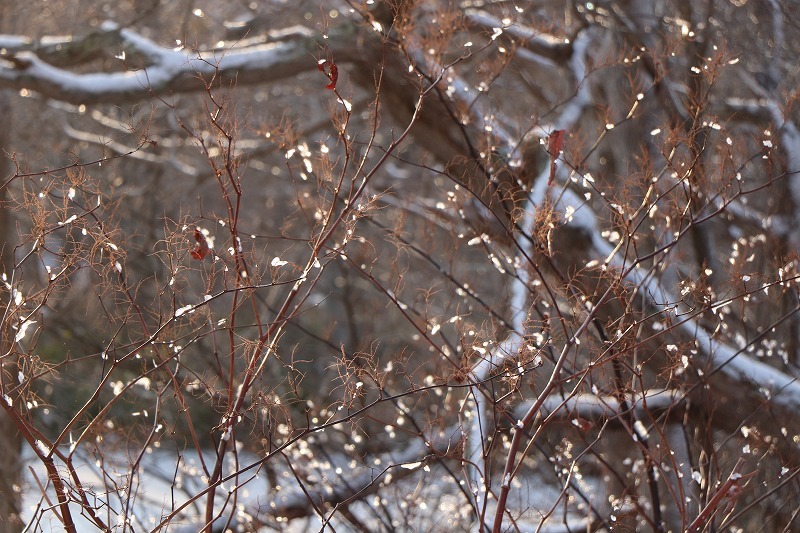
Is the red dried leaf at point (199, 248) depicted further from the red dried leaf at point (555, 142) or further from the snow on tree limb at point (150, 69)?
the snow on tree limb at point (150, 69)

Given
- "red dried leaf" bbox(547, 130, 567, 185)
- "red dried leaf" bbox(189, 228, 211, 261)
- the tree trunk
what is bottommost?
"red dried leaf" bbox(189, 228, 211, 261)

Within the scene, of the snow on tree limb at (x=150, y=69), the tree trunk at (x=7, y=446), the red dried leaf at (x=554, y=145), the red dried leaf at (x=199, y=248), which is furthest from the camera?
the tree trunk at (x=7, y=446)

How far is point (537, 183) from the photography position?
13.0 feet

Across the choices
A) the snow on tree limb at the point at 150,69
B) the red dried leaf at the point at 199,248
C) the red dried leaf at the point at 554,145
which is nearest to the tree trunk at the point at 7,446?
the snow on tree limb at the point at 150,69

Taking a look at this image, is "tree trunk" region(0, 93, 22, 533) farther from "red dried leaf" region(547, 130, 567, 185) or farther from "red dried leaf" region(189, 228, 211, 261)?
"red dried leaf" region(547, 130, 567, 185)

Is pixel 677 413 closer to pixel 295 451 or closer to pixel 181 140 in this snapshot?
pixel 295 451

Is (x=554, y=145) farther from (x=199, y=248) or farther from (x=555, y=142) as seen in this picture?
(x=199, y=248)

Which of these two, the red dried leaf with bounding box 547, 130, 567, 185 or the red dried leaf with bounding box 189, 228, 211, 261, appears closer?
the red dried leaf with bounding box 189, 228, 211, 261

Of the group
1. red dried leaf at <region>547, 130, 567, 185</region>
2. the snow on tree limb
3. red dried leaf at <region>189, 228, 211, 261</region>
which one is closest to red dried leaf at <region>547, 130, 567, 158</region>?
red dried leaf at <region>547, 130, 567, 185</region>

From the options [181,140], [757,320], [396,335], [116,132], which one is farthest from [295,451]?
[396,335]

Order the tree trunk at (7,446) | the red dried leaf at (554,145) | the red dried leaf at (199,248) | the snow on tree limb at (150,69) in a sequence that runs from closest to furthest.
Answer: the red dried leaf at (199,248)
the red dried leaf at (554,145)
the snow on tree limb at (150,69)
the tree trunk at (7,446)

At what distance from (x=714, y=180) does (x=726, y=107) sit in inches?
136

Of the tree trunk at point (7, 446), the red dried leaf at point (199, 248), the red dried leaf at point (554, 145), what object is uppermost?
the tree trunk at point (7, 446)

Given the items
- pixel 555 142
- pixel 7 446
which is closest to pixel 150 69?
pixel 555 142
